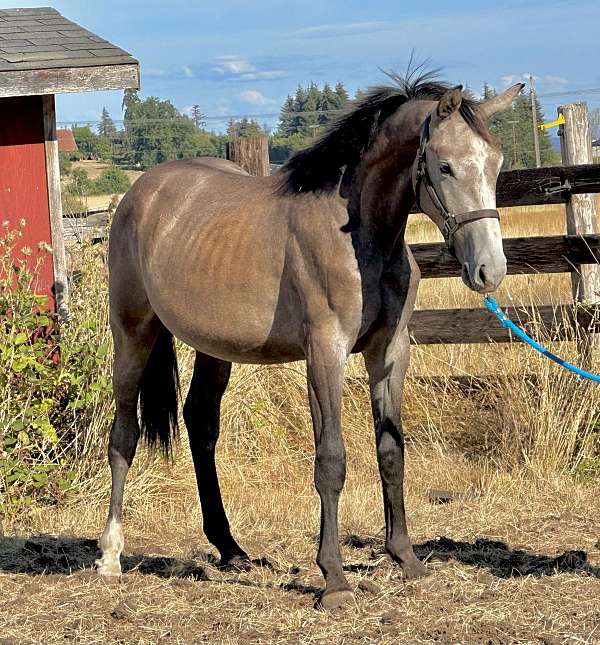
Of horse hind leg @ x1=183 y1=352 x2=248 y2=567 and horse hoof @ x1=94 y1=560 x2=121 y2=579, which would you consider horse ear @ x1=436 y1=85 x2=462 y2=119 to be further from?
horse hoof @ x1=94 y1=560 x2=121 y2=579

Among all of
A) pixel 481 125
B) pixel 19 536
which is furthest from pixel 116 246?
pixel 481 125

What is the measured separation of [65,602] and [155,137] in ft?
117

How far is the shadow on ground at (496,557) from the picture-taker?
15.7 ft

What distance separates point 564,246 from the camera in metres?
6.75

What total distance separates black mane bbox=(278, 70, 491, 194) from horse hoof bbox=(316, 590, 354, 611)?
1.77 m

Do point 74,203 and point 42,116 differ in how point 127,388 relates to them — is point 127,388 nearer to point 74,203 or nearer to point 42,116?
point 42,116

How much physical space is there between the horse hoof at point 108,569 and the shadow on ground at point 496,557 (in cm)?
122

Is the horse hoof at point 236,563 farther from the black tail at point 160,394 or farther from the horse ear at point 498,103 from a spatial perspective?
the horse ear at point 498,103

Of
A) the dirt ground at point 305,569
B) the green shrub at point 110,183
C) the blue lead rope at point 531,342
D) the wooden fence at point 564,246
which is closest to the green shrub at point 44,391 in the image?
the dirt ground at point 305,569

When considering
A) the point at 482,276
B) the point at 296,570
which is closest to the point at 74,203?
the point at 296,570

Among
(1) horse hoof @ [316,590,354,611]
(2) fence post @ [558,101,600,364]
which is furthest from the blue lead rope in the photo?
(2) fence post @ [558,101,600,364]

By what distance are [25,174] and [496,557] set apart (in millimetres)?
3868

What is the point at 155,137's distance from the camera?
38875 mm

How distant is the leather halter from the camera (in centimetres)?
385
